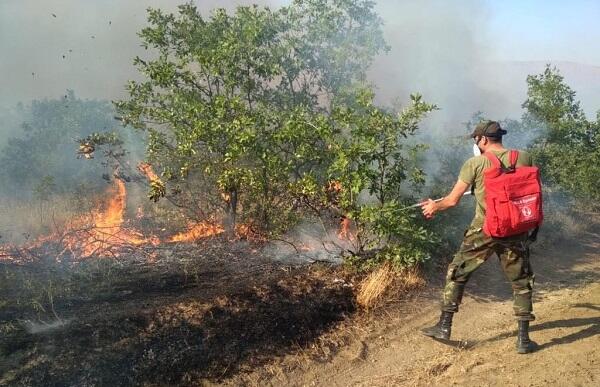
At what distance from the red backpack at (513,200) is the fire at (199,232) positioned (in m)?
4.30

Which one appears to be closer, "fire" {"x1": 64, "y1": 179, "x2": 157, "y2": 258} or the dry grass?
the dry grass

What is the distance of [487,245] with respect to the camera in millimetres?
4043

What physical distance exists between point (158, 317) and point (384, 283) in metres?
2.38

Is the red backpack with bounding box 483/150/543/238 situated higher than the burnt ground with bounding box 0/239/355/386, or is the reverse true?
the red backpack with bounding box 483/150/543/238

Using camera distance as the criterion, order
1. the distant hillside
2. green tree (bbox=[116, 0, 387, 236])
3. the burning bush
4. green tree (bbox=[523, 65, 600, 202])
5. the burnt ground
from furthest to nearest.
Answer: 1. the distant hillside
2. green tree (bbox=[523, 65, 600, 202])
3. green tree (bbox=[116, 0, 387, 236])
4. the burning bush
5. the burnt ground

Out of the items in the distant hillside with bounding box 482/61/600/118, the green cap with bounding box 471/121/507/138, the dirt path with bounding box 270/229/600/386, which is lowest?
the dirt path with bounding box 270/229/600/386

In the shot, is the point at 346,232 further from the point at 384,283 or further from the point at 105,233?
the point at 105,233

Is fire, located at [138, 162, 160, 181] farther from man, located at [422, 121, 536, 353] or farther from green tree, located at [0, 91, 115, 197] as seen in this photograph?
man, located at [422, 121, 536, 353]

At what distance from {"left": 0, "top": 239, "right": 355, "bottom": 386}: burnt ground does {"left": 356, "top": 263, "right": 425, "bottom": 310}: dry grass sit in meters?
0.16

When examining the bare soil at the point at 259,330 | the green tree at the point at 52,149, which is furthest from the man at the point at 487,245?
the green tree at the point at 52,149

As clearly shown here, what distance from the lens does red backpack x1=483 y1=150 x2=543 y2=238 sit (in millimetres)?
3775

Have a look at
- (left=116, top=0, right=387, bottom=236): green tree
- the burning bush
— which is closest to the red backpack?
the burning bush

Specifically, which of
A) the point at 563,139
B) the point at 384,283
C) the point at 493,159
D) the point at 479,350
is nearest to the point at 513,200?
the point at 493,159

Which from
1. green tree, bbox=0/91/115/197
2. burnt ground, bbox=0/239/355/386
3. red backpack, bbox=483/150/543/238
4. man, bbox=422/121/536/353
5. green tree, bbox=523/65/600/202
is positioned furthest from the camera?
green tree, bbox=0/91/115/197
